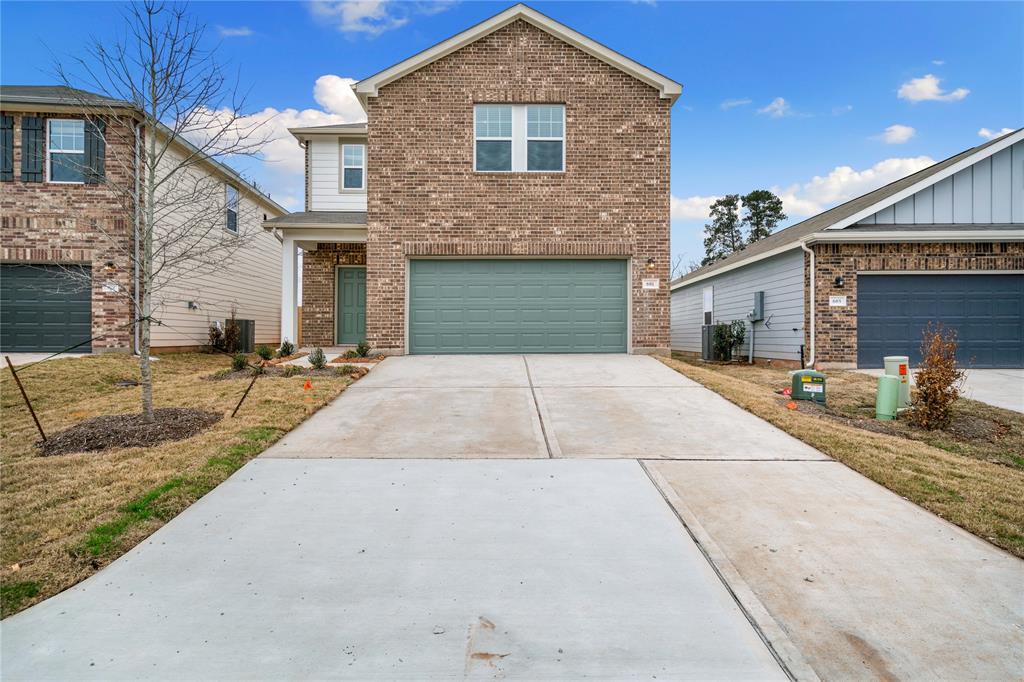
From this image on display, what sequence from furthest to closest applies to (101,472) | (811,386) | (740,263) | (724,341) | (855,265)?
(740,263)
(724,341)
(855,265)
(811,386)
(101,472)

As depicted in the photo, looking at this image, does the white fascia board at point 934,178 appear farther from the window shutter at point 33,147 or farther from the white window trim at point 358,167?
the window shutter at point 33,147

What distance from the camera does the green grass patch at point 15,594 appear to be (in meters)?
2.84

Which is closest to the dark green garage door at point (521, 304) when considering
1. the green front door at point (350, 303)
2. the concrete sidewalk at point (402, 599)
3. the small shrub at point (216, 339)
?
the green front door at point (350, 303)

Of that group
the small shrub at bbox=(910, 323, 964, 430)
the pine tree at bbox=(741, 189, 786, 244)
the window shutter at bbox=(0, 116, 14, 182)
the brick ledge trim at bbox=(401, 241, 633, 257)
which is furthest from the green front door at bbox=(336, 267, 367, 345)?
the pine tree at bbox=(741, 189, 786, 244)

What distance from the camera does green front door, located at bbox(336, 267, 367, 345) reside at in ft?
49.3

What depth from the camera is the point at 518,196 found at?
1218cm

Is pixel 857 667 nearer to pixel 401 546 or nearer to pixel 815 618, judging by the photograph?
pixel 815 618

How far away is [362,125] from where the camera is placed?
1475 centimetres

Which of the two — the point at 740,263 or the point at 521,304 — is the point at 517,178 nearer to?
the point at 521,304

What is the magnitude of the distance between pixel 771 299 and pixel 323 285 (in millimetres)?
12499

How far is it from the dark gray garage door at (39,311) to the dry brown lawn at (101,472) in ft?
14.3

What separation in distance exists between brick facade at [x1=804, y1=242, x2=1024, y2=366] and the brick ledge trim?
4715 millimetres

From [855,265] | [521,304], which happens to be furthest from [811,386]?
[521,304]

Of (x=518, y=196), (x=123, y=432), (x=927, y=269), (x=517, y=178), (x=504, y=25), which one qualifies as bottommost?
(x=123, y=432)
